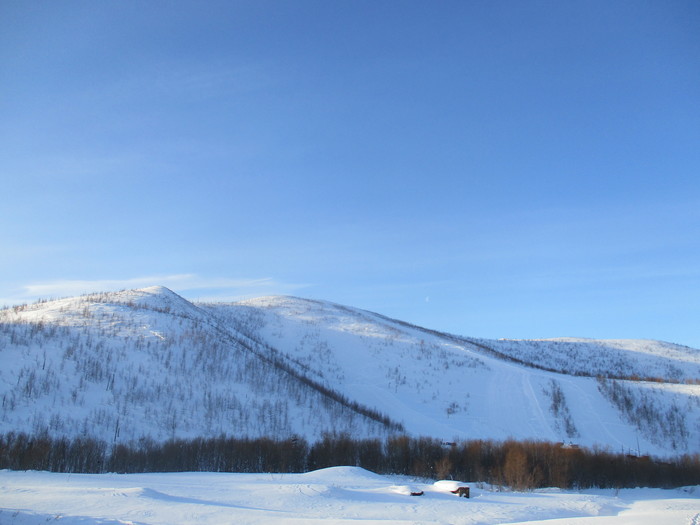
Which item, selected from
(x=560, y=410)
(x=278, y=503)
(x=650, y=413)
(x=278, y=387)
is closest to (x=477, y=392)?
(x=560, y=410)

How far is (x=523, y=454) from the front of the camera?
19.6 meters

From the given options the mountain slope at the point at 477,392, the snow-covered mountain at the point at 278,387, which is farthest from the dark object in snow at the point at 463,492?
the mountain slope at the point at 477,392

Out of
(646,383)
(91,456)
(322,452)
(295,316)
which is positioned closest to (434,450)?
(322,452)

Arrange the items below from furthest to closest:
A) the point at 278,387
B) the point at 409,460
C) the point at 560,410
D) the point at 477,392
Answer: the point at 477,392, the point at 560,410, the point at 278,387, the point at 409,460

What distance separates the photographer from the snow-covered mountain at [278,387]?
22.7 meters

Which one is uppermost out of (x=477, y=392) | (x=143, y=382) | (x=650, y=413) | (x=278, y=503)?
(x=143, y=382)

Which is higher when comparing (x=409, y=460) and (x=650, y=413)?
(x=650, y=413)

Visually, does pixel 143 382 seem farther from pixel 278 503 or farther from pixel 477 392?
pixel 477 392

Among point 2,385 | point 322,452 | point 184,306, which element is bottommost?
point 322,452

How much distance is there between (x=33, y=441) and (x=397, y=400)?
1000 inches

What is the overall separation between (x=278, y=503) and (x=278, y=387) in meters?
20.2

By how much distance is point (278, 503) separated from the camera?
11.4 m

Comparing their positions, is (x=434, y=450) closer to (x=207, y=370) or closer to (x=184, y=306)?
(x=207, y=370)

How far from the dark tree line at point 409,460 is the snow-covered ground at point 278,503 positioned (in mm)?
2843
